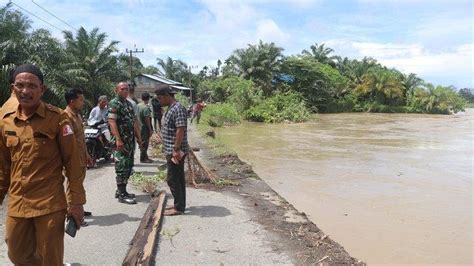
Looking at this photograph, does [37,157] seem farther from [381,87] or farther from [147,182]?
[381,87]

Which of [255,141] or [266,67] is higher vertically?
[266,67]

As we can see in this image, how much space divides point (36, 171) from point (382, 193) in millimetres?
8689

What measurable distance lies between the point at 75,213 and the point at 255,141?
18.7m

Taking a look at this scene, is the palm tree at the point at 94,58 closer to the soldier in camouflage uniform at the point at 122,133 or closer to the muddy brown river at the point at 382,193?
the muddy brown river at the point at 382,193

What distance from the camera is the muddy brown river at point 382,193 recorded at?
6.75 m

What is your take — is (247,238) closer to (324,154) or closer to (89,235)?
(89,235)

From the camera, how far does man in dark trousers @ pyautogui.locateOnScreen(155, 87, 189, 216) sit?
6023 millimetres

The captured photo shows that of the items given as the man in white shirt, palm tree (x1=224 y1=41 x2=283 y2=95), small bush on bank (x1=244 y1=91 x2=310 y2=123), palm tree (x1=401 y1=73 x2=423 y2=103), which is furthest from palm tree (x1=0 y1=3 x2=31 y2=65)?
palm tree (x1=401 y1=73 x2=423 y2=103)

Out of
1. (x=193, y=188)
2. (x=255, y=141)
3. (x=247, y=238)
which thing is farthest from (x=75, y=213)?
(x=255, y=141)

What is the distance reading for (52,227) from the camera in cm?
306

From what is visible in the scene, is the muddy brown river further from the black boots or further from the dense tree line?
the dense tree line

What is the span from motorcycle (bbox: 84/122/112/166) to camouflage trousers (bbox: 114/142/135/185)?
2888mm

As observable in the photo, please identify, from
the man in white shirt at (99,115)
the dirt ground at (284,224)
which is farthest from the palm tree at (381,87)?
the man in white shirt at (99,115)

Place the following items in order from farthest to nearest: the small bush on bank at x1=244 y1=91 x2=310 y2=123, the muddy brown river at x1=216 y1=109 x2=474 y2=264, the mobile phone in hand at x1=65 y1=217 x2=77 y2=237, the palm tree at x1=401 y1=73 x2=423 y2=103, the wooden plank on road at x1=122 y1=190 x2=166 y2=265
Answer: the palm tree at x1=401 y1=73 x2=423 y2=103 → the small bush on bank at x1=244 y1=91 x2=310 y2=123 → the muddy brown river at x1=216 y1=109 x2=474 y2=264 → the wooden plank on road at x1=122 y1=190 x2=166 y2=265 → the mobile phone in hand at x1=65 y1=217 x2=77 y2=237
